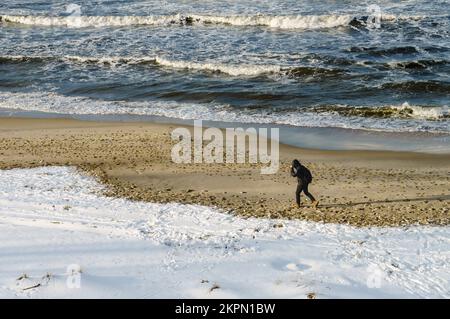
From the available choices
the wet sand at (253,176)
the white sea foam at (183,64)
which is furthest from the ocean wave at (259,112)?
the white sea foam at (183,64)

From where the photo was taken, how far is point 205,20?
124ft

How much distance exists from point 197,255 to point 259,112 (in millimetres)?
12139

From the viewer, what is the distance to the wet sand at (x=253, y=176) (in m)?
13.4

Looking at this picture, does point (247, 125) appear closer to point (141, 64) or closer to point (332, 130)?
point (332, 130)

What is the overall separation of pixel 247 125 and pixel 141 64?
10692 mm

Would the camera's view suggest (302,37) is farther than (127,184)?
Yes

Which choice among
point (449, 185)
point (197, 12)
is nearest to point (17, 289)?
point (449, 185)

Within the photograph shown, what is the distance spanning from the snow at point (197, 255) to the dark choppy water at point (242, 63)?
29.2ft

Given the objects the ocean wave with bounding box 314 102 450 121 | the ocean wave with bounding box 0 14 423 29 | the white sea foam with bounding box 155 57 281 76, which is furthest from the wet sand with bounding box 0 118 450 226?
the ocean wave with bounding box 0 14 423 29

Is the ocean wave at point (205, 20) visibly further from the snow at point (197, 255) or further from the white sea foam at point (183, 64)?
the snow at point (197, 255)

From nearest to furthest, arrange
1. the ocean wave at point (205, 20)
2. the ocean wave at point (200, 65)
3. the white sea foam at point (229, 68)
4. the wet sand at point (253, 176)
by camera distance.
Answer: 1. the wet sand at point (253, 176)
2. the ocean wave at point (200, 65)
3. the white sea foam at point (229, 68)
4. the ocean wave at point (205, 20)

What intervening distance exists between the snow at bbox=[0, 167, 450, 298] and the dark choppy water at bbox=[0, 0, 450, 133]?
8.89 metres

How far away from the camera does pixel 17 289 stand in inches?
365

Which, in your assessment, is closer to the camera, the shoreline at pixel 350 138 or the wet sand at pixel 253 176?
the wet sand at pixel 253 176
